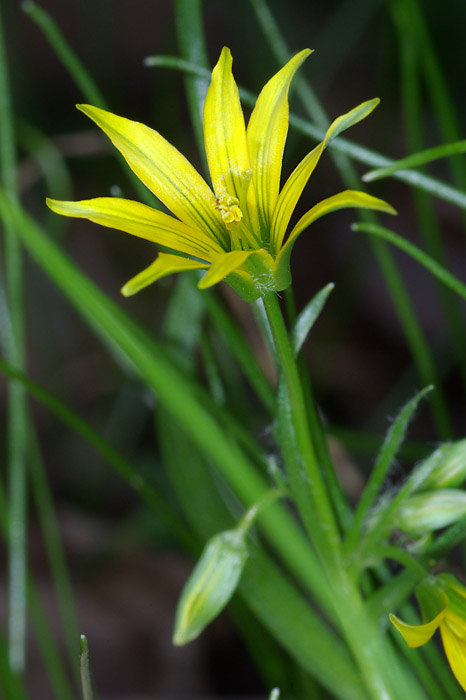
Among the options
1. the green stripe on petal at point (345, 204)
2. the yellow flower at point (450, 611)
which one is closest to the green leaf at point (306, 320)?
the green stripe on petal at point (345, 204)

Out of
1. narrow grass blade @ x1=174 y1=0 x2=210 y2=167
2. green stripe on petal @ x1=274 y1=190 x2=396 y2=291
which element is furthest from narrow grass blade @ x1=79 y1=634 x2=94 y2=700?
narrow grass blade @ x1=174 y1=0 x2=210 y2=167

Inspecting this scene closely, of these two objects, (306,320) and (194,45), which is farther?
(194,45)

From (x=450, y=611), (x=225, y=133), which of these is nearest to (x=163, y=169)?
(x=225, y=133)

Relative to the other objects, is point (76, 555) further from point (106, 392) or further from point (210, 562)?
point (210, 562)

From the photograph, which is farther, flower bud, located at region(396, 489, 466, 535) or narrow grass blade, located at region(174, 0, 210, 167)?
narrow grass blade, located at region(174, 0, 210, 167)

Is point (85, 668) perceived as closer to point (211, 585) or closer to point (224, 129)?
point (211, 585)

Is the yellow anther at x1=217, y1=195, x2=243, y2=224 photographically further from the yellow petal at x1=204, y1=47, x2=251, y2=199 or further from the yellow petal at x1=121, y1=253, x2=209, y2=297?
the yellow petal at x1=121, y1=253, x2=209, y2=297

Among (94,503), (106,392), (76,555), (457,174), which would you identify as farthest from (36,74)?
(457,174)
